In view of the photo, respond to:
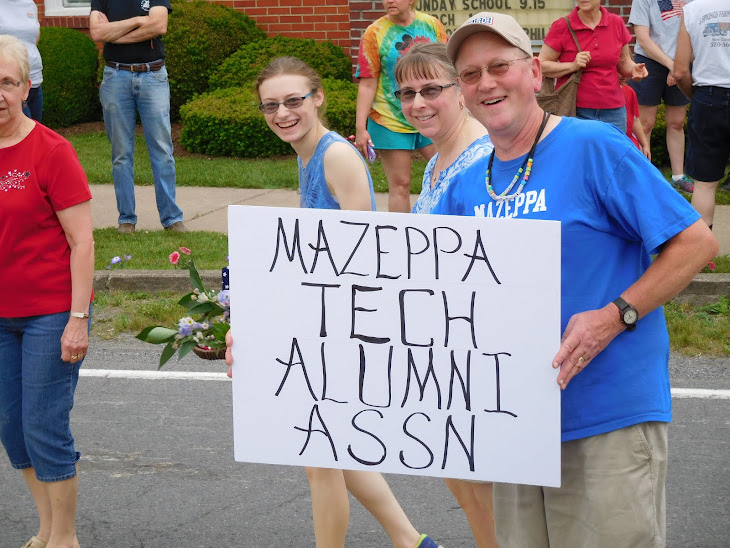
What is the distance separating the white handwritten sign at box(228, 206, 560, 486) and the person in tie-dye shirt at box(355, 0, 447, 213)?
4729mm

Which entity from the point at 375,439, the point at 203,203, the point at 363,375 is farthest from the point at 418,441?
the point at 203,203

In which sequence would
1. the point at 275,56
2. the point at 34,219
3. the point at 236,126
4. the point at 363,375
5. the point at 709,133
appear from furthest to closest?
the point at 275,56
the point at 236,126
the point at 709,133
the point at 34,219
the point at 363,375

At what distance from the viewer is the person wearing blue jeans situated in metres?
8.66

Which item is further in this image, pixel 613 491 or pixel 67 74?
pixel 67 74

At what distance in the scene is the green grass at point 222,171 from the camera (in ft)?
34.6

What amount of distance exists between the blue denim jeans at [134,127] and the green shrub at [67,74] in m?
5.08

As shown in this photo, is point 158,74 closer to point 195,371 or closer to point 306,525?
point 195,371

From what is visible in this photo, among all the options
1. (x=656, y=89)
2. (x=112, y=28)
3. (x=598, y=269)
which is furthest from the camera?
(x=656, y=89)

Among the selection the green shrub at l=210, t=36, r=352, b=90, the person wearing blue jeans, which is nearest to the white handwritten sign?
the person wearing blue jeans

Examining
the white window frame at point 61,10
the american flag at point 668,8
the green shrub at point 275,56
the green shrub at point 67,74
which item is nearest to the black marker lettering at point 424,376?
the american flag at point 668,8

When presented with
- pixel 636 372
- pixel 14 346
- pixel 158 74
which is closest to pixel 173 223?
pixel 158 74

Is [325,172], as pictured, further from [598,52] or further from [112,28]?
[112,28]

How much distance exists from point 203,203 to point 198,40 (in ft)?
12.9

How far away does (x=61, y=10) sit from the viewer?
1491cm
